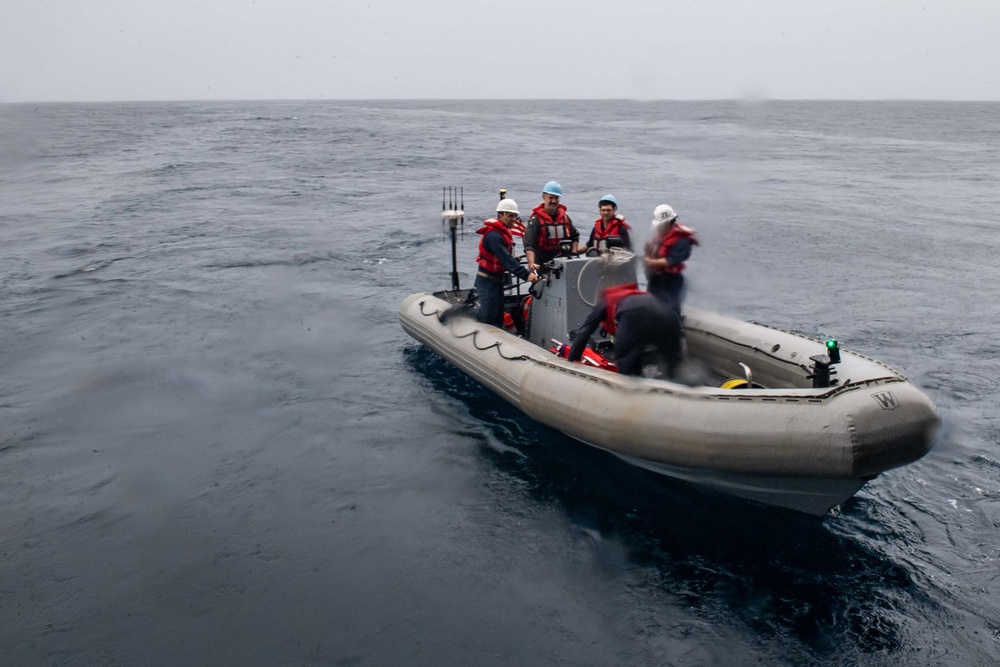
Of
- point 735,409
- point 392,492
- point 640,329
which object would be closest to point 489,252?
point 640,329

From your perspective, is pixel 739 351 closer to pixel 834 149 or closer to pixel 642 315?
pixel 642 315

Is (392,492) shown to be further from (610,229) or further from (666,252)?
(610,229)

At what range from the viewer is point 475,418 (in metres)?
8.16

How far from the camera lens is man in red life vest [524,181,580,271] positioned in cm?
815

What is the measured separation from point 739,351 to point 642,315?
1731 mm

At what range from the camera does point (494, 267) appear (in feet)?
27.5

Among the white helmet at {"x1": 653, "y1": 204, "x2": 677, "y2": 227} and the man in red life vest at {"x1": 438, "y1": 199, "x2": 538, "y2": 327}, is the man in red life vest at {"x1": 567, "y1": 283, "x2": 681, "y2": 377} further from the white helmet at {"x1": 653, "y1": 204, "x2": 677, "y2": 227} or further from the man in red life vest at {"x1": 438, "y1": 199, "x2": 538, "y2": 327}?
the man in red life vest at {"x1": 438, "y1": 199, "x2": 538, "y2": 327}

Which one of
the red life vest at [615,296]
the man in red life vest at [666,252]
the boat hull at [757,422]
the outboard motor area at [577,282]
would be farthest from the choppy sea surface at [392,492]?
the man in red life vest at [666,252]

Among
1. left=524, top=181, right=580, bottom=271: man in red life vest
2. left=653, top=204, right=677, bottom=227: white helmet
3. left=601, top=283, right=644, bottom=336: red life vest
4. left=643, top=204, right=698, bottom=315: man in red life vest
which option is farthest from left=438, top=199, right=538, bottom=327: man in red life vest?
left=653, top=204, right=677, bottom=227: white helmet

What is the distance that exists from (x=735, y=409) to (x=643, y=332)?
0.96 m

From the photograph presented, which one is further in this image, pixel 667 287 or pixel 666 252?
pixel 667 287

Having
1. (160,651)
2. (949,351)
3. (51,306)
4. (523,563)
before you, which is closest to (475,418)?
(523,563)

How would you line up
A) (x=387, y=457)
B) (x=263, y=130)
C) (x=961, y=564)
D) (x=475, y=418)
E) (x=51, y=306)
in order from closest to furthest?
(x=961, y=564) < (x=387, y=457) < (x=475, y=418) < (x=51, y=306) < (x=263, y=130)

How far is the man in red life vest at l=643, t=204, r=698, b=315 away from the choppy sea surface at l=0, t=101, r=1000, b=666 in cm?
172
